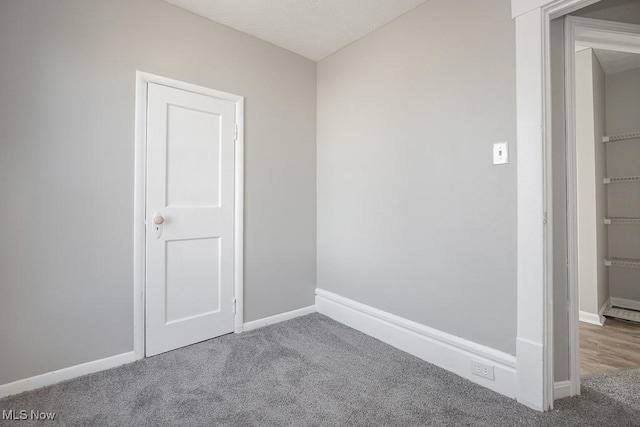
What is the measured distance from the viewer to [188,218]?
2.28 m

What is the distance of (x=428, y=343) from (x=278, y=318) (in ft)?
4.40

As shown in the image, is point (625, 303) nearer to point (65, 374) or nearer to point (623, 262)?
point (623, 262)

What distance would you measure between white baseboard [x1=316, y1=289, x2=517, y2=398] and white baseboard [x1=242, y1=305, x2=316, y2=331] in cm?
22

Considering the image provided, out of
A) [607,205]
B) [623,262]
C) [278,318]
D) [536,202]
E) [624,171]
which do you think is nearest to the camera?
[536,202]

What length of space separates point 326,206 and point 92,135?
1.90 meters

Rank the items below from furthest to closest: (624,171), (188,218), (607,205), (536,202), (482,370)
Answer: (607,205) < (624,171) < (188,218) < (482,370) < (536,202)

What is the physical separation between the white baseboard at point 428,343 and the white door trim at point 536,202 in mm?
94

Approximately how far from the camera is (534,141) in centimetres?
157

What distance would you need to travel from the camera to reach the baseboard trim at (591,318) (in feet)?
9.18

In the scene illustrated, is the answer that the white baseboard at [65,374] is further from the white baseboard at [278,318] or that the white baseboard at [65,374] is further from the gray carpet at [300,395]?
the white baseboard at [278,318]

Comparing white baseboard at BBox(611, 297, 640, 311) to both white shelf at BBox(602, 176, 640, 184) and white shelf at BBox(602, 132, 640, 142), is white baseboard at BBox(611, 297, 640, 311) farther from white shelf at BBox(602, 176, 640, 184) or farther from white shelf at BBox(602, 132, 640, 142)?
white shelf at BBox(602, 132, 640, 142)

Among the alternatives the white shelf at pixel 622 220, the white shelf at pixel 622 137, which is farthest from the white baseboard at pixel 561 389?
the white shelf at pixel 622 137

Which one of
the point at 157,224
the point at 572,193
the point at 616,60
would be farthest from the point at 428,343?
the point at 616,60

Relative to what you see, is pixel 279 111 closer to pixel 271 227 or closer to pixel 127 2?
pixel 271 227
